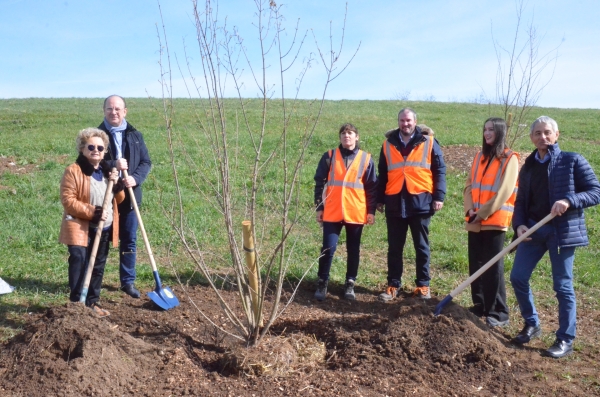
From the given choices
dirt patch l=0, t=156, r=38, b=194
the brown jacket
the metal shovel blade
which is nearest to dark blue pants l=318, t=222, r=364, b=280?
the metal shovel blade

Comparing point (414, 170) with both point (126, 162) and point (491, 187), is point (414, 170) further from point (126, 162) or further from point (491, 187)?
point (126, 162)

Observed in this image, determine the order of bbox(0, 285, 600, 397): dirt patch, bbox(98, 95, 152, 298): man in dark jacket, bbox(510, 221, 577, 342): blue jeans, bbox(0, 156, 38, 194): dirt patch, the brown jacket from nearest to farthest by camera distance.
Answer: bbox(0, 285, 600, 397): dirt patch → bbox(510, 221, 577, 342): blue jeans → the brown jacket → bbox(98, 95, 152, 298): man in dark jacket → bbox(0, 156, 38, 194): dirt patch

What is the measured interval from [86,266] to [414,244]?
3.28m

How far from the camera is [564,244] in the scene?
14.6 feet

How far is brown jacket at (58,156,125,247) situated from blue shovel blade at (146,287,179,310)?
79 centimetres

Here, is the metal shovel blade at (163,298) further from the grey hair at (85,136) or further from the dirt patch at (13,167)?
the dirt patch at (13,167)

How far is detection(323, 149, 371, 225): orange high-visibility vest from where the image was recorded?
18.8ft

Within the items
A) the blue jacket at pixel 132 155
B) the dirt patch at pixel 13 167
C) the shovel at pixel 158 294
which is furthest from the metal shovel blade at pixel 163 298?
the dirt patch at pixel 13 167

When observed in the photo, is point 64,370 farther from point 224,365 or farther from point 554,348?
point 554,348

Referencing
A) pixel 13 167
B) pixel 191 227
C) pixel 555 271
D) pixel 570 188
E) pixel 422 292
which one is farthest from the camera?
pixel 13 167

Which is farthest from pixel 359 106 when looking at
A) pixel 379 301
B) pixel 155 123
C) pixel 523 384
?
pixel 523 384

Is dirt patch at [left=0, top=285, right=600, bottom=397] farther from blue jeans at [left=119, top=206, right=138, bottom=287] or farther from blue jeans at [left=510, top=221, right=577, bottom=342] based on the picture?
blue jeans at [left=119, top=206, right=138, bottom=287]

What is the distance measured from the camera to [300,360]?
4180 millimetres

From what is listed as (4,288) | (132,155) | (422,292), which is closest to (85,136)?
(132,155)
